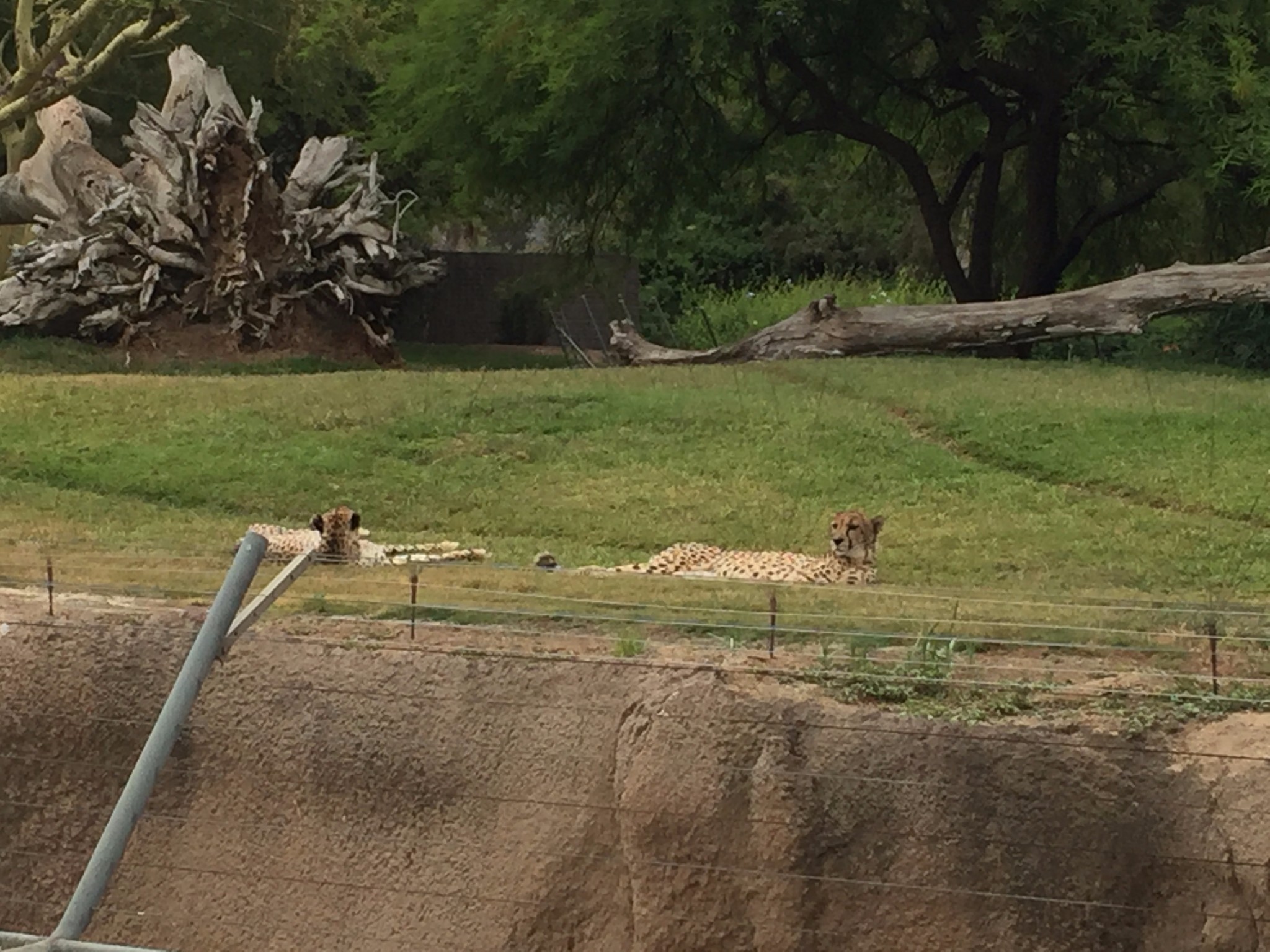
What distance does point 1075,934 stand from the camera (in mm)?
4469

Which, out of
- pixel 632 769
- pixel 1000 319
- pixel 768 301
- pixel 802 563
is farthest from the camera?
pixel 768 301

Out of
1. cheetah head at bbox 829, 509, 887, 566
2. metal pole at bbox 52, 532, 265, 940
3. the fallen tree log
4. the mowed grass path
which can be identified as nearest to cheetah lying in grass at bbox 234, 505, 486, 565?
the mowed grass path

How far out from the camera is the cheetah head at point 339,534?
297 inches

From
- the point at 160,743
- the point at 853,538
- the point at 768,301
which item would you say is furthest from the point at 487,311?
the point at 160,743

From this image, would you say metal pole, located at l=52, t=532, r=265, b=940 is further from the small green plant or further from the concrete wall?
the concrete wall

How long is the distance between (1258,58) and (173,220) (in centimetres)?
977

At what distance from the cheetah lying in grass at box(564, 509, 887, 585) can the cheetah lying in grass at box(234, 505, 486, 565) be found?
74 cm

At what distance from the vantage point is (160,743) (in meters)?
3.56

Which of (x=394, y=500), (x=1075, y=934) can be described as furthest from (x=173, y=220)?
(x=1075, y=934)

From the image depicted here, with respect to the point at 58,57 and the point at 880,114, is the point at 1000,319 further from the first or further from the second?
the point at 58,57

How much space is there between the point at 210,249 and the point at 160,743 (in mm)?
13196

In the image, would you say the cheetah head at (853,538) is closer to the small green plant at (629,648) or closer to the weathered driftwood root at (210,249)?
the small green plant at (629,648)

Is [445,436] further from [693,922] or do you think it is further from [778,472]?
[693,922]

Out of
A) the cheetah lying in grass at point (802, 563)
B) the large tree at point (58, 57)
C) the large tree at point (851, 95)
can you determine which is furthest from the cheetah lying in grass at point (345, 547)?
the large tree at point (58, 57)
